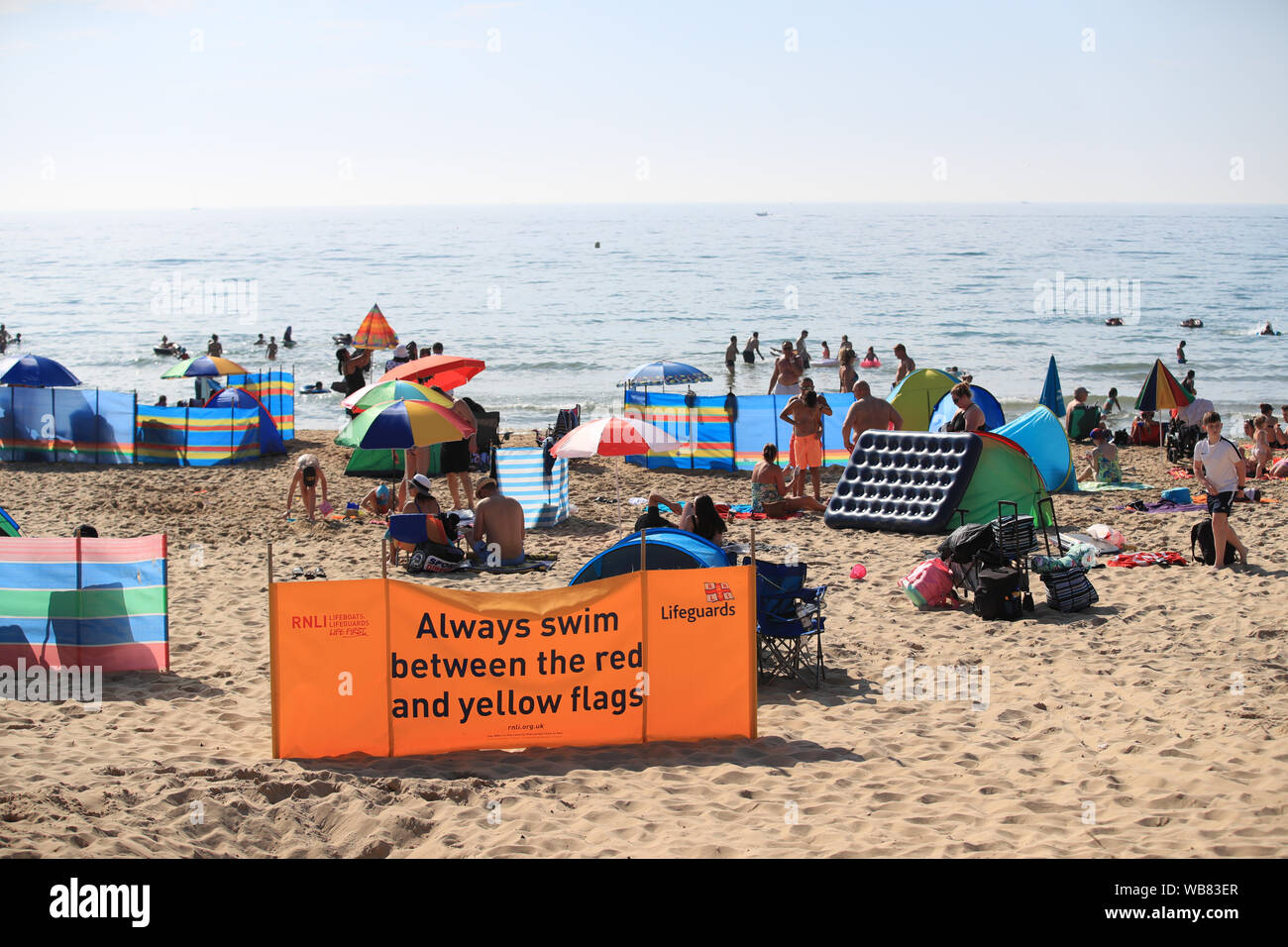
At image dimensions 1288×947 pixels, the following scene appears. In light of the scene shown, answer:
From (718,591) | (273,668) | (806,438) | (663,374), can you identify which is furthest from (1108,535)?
(663,374)

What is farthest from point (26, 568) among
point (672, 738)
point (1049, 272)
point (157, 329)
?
point (1049, 272)

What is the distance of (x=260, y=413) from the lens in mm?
17484

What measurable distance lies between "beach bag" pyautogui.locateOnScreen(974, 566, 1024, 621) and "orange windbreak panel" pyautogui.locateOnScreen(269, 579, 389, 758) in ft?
17.1

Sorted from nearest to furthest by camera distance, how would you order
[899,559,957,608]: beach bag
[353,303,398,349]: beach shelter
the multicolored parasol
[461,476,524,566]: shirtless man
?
[899,559,957,608]: beach bag < [461,476,524,566]: shirtless man < the multicolored parasol < [353,303,398,349]: beach shelter

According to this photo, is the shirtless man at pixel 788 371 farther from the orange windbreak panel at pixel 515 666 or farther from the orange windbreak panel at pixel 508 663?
the orange windbreak panel at pixel 515 666

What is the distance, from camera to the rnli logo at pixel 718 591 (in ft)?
21.0

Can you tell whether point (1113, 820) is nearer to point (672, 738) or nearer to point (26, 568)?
point (672, 738)

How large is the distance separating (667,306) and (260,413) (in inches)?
1560

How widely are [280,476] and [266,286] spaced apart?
2244 inches

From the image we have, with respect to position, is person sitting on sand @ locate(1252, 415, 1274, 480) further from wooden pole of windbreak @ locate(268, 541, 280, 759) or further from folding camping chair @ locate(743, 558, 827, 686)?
wooden pole of windbreak @ locate(268, 541, 280, 759)

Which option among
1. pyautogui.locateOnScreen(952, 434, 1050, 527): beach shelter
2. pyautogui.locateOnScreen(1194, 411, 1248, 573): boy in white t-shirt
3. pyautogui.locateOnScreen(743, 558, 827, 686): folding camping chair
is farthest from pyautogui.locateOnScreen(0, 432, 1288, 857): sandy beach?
pyautogui.locateOnScreen(952, 434, 1050, 527): beach shelter

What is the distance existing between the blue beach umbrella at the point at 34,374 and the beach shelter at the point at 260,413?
2.08 m

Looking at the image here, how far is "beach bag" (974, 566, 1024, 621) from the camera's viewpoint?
9.13 metres

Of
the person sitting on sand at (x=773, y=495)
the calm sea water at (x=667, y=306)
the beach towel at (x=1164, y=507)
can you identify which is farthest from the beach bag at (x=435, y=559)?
the calm sea water at (x=667, y=306)
